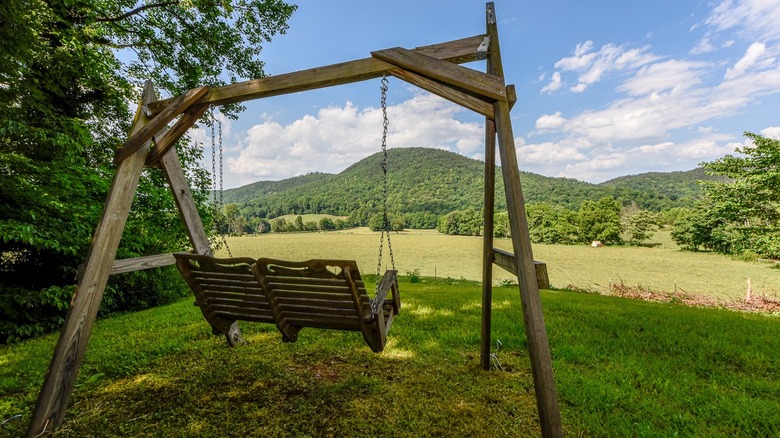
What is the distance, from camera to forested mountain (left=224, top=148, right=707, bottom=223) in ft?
49.0

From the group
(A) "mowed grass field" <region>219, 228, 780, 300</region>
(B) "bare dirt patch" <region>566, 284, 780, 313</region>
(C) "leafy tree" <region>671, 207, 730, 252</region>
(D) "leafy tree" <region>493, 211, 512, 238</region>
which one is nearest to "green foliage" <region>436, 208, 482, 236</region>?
(A) "mowed grass field" <region>219, 228, 780, 300</region>

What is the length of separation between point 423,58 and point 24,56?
4751mm

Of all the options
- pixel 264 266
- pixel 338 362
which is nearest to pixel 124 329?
pixel 338 362

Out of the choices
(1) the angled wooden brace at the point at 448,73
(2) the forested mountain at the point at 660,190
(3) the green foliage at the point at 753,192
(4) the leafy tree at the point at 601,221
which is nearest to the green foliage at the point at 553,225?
(4) the leafy tree at the point at 601,221

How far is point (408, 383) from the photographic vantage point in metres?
2.72

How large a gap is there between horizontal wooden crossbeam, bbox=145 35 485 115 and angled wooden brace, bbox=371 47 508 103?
0.26 feet

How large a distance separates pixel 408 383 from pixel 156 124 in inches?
114

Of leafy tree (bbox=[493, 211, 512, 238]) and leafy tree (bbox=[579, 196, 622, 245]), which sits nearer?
leafy tree (bbox=[493, 211, 512, 238])

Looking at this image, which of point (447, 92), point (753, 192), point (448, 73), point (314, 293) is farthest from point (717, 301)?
point (314, 293)

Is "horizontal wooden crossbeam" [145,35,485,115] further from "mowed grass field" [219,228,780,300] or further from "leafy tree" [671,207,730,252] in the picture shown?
"leafy tree" [671,207,730,252]

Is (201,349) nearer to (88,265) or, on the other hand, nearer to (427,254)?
(88,265)

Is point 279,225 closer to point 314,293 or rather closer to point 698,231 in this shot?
point 314,293

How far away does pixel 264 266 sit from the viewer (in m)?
2.19

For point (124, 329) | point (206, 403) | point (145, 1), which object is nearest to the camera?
point (206, 403)
